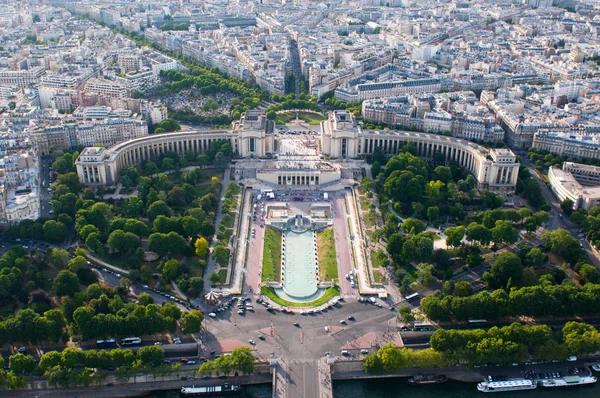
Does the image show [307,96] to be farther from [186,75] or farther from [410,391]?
[410,391]

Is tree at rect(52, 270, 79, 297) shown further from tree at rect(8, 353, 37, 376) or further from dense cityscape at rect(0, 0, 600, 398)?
tree at rect(8, 353, 37, 376)

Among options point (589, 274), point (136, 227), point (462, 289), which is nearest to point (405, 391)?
point (462, 289)

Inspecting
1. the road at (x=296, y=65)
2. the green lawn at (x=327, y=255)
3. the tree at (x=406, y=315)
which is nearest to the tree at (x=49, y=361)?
the green lawn at (x=327, y=255)

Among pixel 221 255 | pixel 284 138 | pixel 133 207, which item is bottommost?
pixel 221 255

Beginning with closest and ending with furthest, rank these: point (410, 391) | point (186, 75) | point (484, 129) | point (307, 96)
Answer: point (410, 391) → point (484, 129) → point (307, 96) → point (186, 75)

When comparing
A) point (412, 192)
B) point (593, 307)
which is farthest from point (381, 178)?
point (593, 307)

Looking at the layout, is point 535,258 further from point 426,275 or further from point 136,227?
point 136,227
